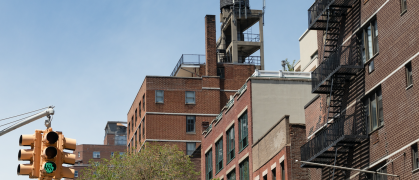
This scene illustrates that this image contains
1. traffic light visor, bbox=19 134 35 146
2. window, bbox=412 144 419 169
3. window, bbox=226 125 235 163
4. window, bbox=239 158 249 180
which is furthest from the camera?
window, bbox=226 125 235 163

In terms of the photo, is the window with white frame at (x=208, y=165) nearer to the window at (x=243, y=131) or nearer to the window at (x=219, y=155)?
the window at (x=219, y=155)

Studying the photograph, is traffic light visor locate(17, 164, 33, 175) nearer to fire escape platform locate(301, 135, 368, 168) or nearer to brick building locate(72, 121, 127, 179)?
fire escape platform locate(301, 135, 368, 168)

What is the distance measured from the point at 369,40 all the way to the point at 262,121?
18.4 meters

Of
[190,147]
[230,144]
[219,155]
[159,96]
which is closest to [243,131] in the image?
[230,144]

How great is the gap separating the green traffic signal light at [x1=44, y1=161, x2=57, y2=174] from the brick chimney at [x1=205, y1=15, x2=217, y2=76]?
68102mm

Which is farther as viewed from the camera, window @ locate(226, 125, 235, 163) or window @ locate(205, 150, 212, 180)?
window @ locate(205, 150, 212, 180)

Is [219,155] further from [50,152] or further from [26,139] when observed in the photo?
[50,152]

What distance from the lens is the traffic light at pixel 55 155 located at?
1558 centimetres

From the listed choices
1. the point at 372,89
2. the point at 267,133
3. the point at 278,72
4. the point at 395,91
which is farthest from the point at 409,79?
the point at 278,72

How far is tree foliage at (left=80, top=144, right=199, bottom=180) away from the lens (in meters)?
55.0

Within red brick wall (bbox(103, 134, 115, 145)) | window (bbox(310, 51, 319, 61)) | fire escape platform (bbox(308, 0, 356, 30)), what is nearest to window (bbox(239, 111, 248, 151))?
window (bbox(310, 51, 319, 61))

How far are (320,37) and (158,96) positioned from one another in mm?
43323

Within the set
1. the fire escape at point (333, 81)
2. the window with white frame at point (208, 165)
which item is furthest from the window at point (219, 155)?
→ the fire escape at point (333, 81)

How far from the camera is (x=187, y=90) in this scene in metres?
82.5
